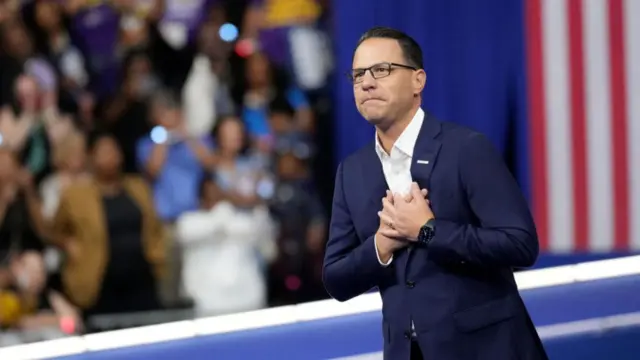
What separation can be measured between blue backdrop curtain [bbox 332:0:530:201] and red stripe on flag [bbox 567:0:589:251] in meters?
0.22

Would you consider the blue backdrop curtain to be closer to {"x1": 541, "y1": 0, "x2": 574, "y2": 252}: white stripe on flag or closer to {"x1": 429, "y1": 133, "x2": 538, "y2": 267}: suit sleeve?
{"x1": 541, "y1": 0, "x2": 574, "y2": 252}: white stripe on flag

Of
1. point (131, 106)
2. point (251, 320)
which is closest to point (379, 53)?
point (251, 320)

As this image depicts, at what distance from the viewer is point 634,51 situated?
503 centimetres

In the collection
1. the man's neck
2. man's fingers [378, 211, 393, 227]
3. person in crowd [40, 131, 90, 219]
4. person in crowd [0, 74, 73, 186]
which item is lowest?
person in crowd [40, 131, 90, 219]

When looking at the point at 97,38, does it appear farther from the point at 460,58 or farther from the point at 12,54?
the point at 460,58

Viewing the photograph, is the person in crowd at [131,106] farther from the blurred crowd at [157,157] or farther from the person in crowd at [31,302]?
the person in crowd at [31,302]

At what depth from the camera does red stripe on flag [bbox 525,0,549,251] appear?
5.18 m

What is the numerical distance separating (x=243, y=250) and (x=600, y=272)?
187 centimetres

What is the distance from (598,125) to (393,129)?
3.38 metres

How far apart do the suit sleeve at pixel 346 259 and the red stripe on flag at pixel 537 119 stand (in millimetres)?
3272

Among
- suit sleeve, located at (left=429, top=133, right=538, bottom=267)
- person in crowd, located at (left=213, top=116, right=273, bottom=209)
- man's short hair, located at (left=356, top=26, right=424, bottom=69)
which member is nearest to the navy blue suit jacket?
suit sleeve, located at (left=429, top=133, right=538, bottom=267)

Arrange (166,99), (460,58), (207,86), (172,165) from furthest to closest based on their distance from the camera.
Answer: (460,58), (207,86), (166,99), (172,165)

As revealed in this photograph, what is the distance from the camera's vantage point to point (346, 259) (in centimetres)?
198

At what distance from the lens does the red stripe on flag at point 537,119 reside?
5184mm
